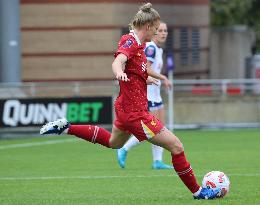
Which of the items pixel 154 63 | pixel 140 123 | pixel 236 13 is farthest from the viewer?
pixel 236 13

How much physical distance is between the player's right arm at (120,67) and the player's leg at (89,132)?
114 cm

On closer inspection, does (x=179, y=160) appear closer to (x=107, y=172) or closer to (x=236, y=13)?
(x=107, y=172)

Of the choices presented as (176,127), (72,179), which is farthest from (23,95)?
(72,179)

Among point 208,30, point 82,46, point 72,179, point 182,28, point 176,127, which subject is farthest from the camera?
point 208,30

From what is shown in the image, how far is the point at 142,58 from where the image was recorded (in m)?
12.4

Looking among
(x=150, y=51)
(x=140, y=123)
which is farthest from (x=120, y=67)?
(x=150, y=51)

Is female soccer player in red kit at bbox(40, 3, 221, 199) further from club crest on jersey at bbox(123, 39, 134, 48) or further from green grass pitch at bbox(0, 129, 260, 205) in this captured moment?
green grass pitch at bbox(0, 129, 260, 205)

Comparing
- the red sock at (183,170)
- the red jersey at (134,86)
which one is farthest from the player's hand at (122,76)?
the red sock at (183,170)

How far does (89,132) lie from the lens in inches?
512

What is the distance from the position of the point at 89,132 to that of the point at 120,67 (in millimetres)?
1598

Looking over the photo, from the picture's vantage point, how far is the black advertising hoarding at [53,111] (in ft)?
86.1

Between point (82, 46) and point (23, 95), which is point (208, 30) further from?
point (23, 95)

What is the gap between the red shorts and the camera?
39.9 ft

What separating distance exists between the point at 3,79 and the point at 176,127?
4.68 metres
